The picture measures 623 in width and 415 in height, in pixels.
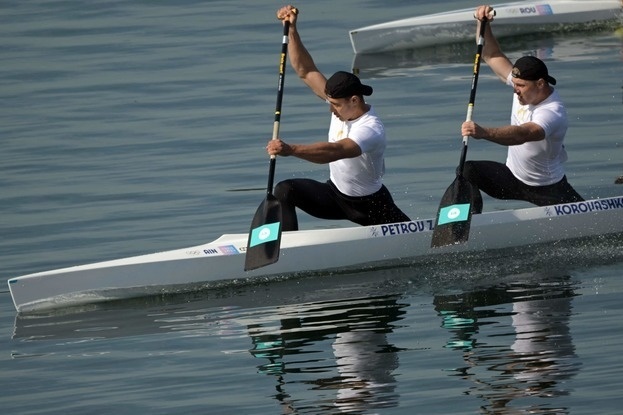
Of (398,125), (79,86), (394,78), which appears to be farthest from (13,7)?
(398,125)

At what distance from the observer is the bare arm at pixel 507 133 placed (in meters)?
12.3

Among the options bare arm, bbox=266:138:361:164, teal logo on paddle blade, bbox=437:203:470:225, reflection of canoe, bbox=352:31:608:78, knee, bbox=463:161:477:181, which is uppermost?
reflection of canoe, bbox=352:31:608:78

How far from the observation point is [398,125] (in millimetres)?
18500

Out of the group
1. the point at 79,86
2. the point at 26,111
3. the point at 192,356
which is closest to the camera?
the point at 192,356

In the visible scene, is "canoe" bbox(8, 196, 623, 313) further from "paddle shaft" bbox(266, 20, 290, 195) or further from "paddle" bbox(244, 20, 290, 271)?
"paddle shaft" bbox(266, 20, 290, 195)

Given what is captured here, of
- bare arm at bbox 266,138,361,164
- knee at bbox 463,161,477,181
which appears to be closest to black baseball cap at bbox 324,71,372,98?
bare arm at bbox 266,138,361,164

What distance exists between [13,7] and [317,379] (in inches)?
778

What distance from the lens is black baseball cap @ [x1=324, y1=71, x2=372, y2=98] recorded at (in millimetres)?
12453

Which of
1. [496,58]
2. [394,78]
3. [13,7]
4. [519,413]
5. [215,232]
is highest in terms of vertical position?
[13,7]

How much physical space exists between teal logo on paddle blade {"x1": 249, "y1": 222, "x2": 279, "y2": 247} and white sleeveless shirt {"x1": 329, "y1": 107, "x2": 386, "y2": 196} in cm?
79

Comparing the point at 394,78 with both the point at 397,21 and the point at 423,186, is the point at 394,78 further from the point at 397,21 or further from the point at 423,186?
the point at 423,186

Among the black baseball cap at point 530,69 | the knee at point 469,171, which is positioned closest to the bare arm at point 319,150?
the knee at point 469,171

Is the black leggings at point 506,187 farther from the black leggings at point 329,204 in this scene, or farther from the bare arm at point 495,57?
the bare arm at point 495,57

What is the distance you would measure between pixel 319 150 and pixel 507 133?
5.08ft
